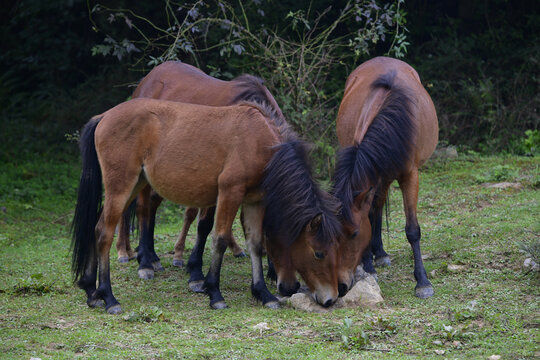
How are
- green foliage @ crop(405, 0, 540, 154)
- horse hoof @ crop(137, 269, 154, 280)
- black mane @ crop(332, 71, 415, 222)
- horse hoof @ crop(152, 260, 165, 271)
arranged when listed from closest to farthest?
1. black mane @ crop(332, 71, 415, 222)
2. horse hoof @ crop(137, 269, 154, 280)
3. horse hoof @ crop(152, 260, 165, 271)
4. green foliage @ crop(405, 0, 540, 154)

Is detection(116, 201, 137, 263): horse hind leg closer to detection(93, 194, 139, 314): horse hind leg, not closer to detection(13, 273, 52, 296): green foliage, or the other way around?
detection(13, 273, 52, 296): green foliage

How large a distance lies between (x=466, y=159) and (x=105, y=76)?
7738 millimetres

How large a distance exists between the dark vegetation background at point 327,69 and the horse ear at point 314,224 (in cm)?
417

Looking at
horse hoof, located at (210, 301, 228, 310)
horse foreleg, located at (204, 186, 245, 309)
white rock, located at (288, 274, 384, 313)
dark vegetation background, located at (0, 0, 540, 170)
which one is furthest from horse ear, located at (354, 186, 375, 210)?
dark vegetation background, located at (0, 0, 540, 170)

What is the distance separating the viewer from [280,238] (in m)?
5.56

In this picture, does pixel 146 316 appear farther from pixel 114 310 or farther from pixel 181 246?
pixel 181 246

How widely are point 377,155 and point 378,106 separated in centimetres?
68

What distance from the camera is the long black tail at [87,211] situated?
18.6 feet

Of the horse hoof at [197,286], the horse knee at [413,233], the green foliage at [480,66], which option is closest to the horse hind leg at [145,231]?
the horse hoof at [197,286]

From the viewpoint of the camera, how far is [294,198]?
5.42 meters

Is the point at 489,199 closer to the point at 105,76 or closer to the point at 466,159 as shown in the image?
the point at 466,159

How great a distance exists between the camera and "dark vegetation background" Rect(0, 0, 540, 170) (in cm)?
1170

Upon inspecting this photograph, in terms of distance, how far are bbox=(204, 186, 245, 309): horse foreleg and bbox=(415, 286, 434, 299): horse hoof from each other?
5.08ft

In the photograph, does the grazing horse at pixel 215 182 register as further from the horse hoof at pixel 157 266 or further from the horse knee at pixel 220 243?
the horse hoof at pixel 157 266
